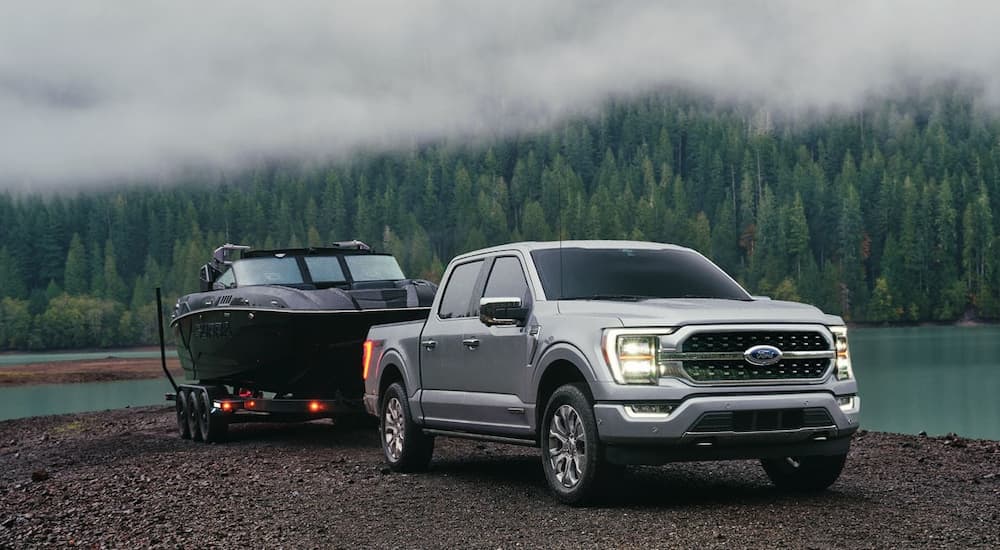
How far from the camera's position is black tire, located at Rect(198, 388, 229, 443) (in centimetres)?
1680

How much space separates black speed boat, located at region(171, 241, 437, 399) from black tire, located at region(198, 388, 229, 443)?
470 millimetres

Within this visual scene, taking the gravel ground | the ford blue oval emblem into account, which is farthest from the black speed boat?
the ford blue oval emblem

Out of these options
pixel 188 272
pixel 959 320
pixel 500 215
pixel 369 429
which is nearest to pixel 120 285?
pixel 188 272

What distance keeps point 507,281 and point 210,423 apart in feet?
25.5

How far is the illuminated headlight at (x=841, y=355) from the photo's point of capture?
9.21m

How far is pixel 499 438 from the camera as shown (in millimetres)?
10422

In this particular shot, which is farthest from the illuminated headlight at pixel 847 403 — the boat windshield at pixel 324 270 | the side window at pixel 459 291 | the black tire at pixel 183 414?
the black tire at pixel 183 414

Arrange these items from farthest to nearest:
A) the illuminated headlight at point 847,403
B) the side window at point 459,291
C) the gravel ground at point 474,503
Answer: the side window at point 459,291 < the illuminated headlight at point 847,403 < the gravel ground at point 474,503

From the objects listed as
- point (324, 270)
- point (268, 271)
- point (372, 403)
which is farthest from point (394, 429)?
point (268, 271)

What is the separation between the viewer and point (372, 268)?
57.5 feet

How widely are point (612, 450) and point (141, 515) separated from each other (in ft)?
13.1

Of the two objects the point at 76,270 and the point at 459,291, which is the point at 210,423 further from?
the point at 76,270

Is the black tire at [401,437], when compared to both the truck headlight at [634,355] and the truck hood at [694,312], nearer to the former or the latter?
the truck hood at [694,312]

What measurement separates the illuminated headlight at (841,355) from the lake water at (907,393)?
835 inches
